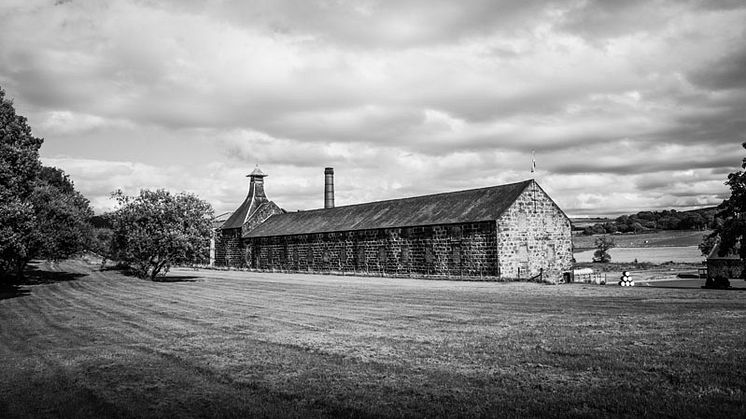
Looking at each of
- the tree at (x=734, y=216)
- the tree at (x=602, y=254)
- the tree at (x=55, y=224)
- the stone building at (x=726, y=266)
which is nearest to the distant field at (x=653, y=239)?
the tree at (x=602, y=254)

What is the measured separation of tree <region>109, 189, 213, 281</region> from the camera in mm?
32062

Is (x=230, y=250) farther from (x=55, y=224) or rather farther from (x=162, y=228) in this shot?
(x=55, y=224)

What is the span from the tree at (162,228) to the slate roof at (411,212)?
39.8 feet

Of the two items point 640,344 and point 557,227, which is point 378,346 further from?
point 557,227

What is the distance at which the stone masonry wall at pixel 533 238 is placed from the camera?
102 feet

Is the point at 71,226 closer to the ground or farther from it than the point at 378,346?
farther from it

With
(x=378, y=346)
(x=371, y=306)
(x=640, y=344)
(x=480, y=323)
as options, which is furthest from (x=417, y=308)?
(x=640, y=344)

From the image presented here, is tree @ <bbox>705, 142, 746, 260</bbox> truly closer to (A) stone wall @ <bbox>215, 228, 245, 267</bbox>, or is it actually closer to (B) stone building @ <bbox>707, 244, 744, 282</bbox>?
(B) stone building @ <bbox>707, 244, 744, 282</bbox>

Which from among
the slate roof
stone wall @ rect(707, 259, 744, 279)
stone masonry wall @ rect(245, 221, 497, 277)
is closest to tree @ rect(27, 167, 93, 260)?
stone masonry wall @ rect(245, 221, 497, 277)

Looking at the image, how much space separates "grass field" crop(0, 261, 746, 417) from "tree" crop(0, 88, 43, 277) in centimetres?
515

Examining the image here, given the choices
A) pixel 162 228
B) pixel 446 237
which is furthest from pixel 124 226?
pixel 446 237

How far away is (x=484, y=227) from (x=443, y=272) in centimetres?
412

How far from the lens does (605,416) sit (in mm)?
5551

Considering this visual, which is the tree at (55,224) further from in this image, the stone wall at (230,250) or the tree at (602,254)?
the tree at (602,254)
